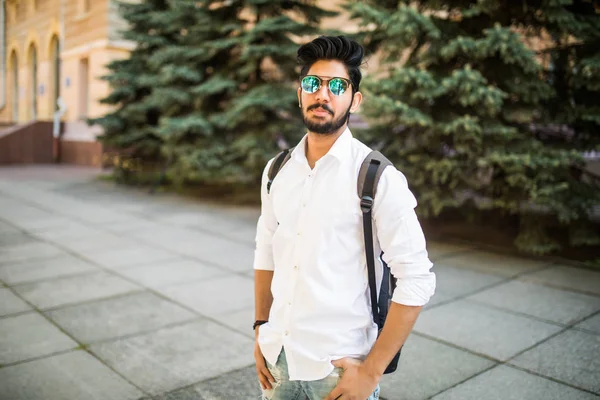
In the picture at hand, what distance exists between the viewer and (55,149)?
827 inches

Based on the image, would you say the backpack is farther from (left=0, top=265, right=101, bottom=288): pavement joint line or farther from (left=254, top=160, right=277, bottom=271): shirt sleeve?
(left=0, top=265, right=101, bottom=288): pavement joint line

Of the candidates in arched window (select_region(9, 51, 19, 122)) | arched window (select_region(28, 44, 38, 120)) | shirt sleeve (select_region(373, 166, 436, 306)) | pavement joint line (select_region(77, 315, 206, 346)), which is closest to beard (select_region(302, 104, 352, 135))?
shirt sleeve (select_region(373, 166, 436, 306))

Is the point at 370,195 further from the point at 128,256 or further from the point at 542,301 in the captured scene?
the point at 128,256

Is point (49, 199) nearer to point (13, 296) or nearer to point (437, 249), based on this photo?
point (13, 296)

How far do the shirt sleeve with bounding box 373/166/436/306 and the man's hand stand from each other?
26 cm

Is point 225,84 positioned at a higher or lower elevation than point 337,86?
higher

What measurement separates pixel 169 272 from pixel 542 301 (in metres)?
3.96

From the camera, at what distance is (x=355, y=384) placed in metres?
1.82

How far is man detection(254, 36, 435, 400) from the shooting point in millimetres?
1798

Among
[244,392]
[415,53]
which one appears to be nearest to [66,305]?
[244,392]

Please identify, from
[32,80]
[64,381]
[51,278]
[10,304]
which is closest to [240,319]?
[64,381]

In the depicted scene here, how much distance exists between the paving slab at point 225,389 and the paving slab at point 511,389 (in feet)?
3.84

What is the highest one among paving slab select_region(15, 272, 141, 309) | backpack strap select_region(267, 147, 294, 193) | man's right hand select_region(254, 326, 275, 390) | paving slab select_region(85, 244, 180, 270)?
backpack strap select_region(267, 147, 294, 193)

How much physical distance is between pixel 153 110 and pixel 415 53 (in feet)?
25.2
